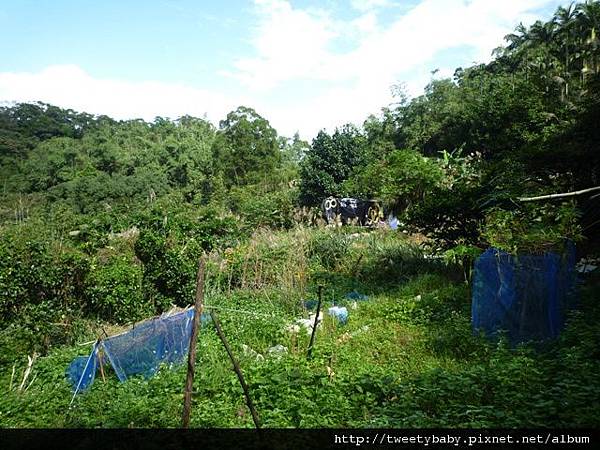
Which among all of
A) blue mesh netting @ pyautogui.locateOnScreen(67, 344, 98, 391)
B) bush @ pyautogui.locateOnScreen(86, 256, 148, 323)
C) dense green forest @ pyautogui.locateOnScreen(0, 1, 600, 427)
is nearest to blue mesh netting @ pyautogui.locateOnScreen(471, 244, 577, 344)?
dense green forest @ pyautogui.locateOnScreen(0, 1, 600, 427)

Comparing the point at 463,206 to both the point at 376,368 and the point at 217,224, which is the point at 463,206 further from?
the point at 217,224

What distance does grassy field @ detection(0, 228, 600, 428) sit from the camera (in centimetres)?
299

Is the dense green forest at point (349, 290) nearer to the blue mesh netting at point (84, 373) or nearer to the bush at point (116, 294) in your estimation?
the bush at point (116, 294)

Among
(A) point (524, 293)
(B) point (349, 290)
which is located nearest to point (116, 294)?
(B) point (349, 290)

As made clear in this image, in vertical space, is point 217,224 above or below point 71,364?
above

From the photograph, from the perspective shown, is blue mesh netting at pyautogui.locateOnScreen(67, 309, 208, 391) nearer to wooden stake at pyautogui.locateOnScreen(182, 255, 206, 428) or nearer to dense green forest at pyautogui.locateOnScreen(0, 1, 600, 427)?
dense green forest at pyautogui.locateOnScreen(0, 1, 600, 427)

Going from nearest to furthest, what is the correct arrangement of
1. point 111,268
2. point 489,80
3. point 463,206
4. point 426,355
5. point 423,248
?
point 426,355 → point 463,206 → point 111,268 → point 423,248 → point 489,80

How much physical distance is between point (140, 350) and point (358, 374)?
240 centimetres

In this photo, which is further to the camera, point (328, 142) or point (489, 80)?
point (489, 80)

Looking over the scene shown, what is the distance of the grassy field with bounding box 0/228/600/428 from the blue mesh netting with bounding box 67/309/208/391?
0.19m

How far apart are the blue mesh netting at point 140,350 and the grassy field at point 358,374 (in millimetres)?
191

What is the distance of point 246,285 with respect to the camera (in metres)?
7.89

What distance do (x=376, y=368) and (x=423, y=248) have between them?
522 centimetres

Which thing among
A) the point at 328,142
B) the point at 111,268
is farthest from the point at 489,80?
the point at 111,268
